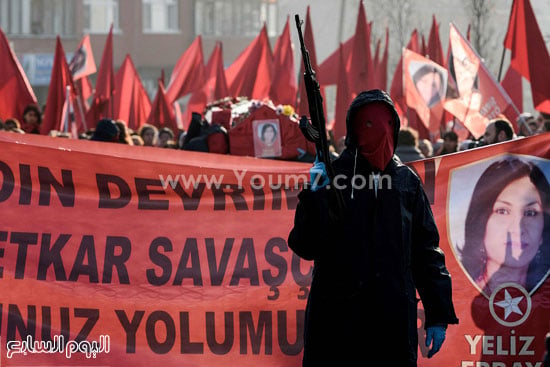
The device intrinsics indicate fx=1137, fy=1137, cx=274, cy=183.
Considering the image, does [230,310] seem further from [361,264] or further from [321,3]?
[321,3]

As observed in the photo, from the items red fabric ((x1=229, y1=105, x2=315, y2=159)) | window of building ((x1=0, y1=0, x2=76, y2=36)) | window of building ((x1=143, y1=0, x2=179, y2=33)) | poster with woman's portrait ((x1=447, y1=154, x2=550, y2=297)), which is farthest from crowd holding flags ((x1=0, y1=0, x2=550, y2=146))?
window of building ((x1=143, y1=0, x2=179, y2=33))

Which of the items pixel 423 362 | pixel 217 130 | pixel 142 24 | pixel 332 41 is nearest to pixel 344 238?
pixel 423 362

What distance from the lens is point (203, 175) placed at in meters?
6.20

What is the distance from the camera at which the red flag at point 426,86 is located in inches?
544

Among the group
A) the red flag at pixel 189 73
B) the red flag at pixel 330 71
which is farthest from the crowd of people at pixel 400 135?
the red flag at pixel 189 73

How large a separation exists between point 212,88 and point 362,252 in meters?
14.6

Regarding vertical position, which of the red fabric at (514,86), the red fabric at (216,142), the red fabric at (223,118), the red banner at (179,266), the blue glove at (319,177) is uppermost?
the red fabric at (514,86)

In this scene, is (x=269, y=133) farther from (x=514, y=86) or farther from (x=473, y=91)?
(x=514, y=86)

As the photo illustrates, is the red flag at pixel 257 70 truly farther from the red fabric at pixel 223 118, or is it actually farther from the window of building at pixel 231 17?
the window of building at pixel 231 17

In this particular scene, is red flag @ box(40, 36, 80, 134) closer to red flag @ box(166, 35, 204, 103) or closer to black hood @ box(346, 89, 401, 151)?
red flag @ box(166, 35, 204, 103)

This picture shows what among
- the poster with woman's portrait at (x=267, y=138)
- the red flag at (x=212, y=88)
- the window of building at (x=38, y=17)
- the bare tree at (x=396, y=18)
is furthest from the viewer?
the window of building at (x=38, y=17)

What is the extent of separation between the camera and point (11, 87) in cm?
1369

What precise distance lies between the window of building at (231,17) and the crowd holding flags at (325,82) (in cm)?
3235

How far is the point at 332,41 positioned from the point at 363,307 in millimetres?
32974
